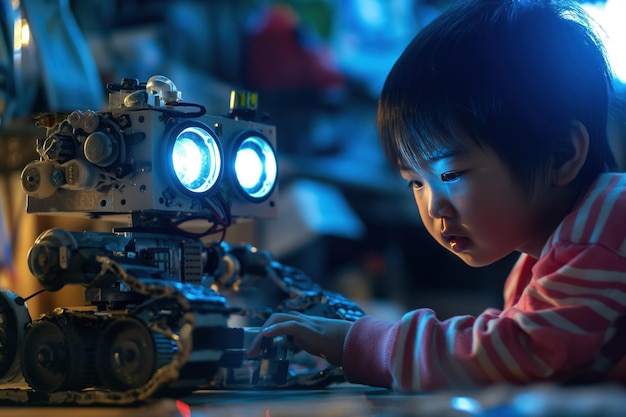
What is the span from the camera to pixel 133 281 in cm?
79

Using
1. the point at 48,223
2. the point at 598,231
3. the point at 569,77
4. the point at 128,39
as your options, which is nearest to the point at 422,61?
the point at 569,77

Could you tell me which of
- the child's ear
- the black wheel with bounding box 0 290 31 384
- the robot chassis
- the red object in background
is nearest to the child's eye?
the child's ear

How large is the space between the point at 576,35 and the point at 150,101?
1.67 ft

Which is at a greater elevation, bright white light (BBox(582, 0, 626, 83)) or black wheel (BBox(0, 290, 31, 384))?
bright white light (BBox(582, 0, 626, 83))

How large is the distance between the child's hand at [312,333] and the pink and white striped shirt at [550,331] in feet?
0.20

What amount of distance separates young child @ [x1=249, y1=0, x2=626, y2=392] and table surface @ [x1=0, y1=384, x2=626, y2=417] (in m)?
0.08

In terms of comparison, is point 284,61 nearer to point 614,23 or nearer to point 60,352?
point 614,23

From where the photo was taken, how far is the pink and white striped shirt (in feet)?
2.56

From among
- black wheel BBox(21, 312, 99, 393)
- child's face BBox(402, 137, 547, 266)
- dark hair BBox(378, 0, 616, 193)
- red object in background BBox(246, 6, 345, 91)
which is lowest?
black wheel BBox(21, 312, 99, 393)

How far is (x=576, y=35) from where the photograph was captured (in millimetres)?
941

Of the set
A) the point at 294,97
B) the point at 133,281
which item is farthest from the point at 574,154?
the point at 294,97

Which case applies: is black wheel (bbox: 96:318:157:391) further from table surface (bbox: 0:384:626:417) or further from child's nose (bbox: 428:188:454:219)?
child's nose (bbox: 428:188:454:219)

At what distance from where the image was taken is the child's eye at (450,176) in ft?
2.99

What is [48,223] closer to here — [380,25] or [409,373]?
[409,373]
